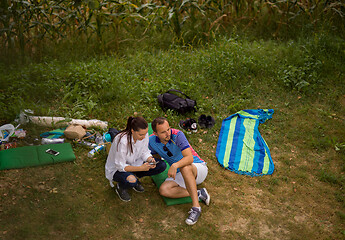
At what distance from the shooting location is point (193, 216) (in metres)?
3.99

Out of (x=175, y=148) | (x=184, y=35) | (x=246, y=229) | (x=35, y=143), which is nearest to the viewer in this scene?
(x=246, y=229)

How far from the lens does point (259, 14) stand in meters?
8.44

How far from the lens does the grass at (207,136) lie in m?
3.97

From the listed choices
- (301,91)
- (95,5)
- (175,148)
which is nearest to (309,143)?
(301,91)

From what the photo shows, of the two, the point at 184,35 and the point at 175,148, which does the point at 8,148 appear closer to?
the point at 175,148

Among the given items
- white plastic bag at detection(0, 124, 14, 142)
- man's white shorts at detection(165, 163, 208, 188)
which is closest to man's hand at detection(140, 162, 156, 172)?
man's white shorts at detection(165, 163, 208, 188)

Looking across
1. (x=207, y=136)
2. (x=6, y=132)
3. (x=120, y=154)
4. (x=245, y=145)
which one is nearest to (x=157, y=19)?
(x=207, y=136)

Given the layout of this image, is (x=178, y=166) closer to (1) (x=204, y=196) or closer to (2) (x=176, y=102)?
(1) (x=204, y=196)

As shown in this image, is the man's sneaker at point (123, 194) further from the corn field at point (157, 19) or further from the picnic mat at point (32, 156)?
the corn field at point (157, 19)

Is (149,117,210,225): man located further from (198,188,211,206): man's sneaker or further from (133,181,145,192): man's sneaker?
(133,181,145,192): man's sneaker

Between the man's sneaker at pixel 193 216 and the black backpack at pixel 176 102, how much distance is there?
A: 228cm

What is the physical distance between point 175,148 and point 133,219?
973 mm

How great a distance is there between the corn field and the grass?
56 cm

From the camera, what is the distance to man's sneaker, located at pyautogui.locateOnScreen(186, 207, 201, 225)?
397 cm
